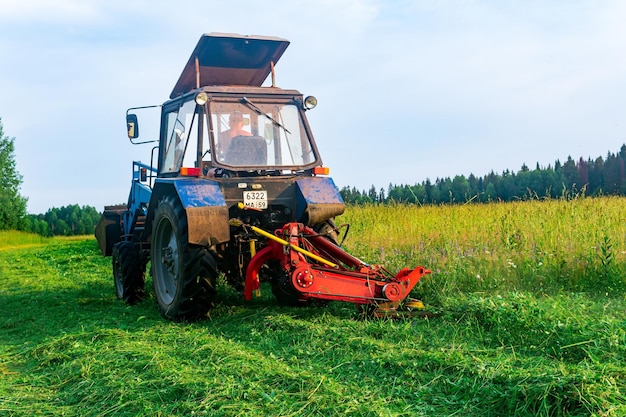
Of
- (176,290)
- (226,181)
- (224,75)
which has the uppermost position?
(224,75)

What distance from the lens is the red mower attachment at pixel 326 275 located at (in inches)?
223

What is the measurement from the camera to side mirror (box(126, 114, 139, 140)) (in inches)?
334

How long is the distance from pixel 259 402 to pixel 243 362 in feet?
2.60

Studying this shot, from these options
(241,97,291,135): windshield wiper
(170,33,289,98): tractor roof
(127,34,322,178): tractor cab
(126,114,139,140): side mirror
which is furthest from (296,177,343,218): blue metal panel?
(126,114,139,140): side mirror

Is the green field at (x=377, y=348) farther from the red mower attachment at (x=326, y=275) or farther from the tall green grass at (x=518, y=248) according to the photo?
the red mower attachment at (x=326, y=275)

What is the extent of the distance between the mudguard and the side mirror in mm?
2752

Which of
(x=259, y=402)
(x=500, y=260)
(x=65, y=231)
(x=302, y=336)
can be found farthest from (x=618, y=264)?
(x=65, y=231)

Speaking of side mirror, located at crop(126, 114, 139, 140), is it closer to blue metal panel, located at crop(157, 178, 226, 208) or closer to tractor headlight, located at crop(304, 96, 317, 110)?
blue metal panel, located at crop(157, 178, 226, 208)

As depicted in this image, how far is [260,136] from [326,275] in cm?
223

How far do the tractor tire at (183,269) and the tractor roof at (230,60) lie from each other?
1769 millimetres

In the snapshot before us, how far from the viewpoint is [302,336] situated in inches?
216

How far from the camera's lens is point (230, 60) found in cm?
802

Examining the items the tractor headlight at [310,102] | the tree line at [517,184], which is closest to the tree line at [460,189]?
the tree line at [517,184]

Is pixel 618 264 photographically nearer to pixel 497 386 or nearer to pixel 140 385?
pixel 497 386
